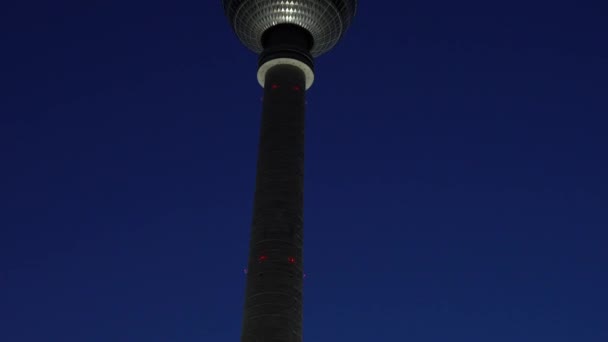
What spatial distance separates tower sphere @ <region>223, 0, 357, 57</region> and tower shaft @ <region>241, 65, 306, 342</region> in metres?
7.12

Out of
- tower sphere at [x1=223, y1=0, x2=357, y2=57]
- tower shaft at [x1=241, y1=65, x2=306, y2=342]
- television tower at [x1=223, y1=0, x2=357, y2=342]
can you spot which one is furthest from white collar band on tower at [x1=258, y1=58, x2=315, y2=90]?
tower sphere at [x1=223, y1=0, x2=357, y2=57]

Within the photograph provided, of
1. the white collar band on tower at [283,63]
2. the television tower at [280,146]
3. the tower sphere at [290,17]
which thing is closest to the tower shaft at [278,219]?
the television tower at [280,146]

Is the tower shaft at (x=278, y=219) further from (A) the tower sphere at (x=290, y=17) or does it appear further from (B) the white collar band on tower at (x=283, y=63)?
(A) the tower sphere at (x=290, y=17)

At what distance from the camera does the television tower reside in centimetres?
5291

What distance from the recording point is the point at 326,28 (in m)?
72.8

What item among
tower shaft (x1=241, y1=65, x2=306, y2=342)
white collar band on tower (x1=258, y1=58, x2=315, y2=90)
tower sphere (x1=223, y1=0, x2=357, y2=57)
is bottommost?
tower shaft (x1=241, y1=65, x2=306, y2=342)

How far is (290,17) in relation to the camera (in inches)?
2795

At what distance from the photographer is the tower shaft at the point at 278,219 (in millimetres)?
52375

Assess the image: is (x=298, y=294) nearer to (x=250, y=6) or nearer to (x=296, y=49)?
(x=296, y=49)

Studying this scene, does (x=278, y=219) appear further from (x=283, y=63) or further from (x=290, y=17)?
(x=290, y=17)

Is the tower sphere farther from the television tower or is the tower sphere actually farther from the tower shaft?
the tower shaft

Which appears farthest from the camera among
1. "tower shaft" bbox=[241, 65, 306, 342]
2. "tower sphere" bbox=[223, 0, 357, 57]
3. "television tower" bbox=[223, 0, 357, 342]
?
"tower sphere" bbox=[223, 0, 357, 57]

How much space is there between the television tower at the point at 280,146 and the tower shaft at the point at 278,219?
0.23 ft

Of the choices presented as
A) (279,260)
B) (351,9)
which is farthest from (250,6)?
(279,260)
